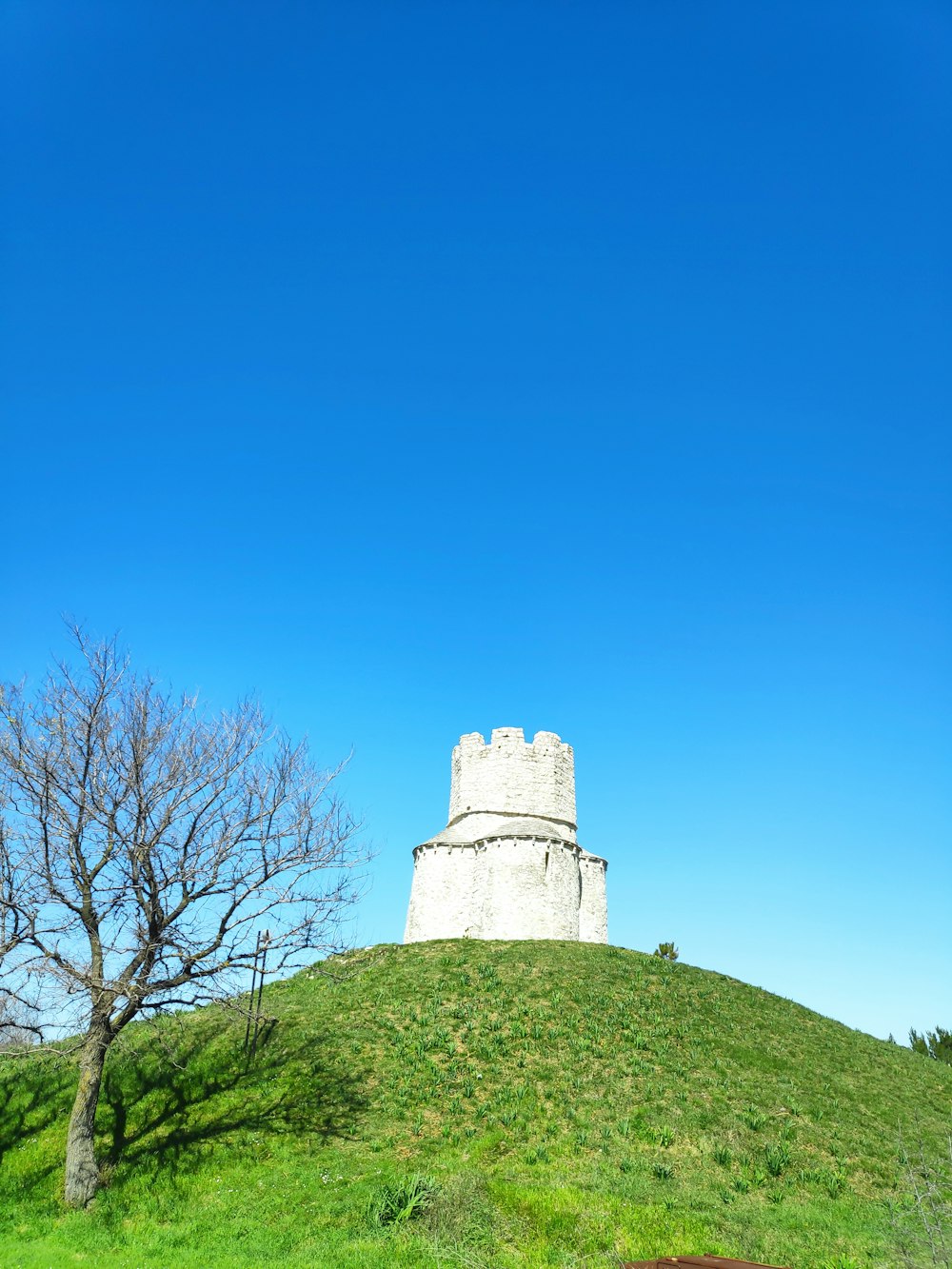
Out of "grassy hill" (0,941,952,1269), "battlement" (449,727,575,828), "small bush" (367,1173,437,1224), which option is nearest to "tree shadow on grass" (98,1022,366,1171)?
"grassy hill" (0,941,952,1269)

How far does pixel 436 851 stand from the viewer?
42.4m

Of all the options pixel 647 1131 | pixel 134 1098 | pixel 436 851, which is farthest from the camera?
pixel 436 851

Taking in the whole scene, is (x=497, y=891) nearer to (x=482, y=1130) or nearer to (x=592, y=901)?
(x=592, y=901)

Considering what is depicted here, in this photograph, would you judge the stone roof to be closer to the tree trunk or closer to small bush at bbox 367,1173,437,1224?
small bush at bbox 367,1173,437,1224

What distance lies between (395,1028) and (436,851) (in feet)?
58.5

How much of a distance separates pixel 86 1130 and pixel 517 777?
28999 mm

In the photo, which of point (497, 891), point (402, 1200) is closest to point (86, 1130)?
point (402, 1200)

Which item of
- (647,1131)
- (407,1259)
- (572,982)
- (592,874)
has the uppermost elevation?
(592,874)

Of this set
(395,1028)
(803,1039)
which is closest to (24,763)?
(395,1028)

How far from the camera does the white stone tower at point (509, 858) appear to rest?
3912cm

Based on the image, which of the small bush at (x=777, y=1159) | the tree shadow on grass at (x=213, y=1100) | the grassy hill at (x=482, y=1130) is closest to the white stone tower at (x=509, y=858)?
the grassy hill at (x=482, y=1130)

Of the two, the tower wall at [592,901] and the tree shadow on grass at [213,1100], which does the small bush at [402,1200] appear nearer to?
the tree shadow on grass at [213,1100]

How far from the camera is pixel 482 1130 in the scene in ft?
62.6

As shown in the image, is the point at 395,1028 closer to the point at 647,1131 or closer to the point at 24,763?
the point at 647,1131
